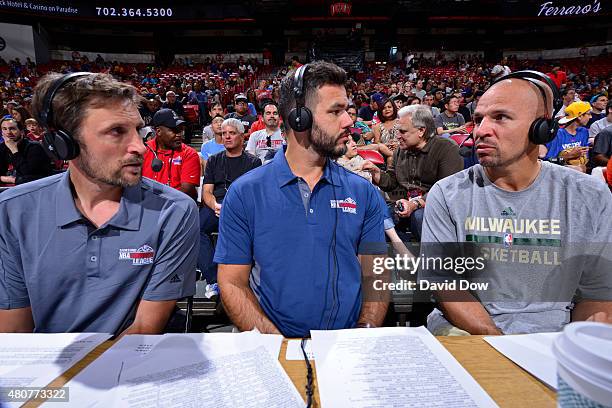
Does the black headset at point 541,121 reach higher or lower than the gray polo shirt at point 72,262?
higher

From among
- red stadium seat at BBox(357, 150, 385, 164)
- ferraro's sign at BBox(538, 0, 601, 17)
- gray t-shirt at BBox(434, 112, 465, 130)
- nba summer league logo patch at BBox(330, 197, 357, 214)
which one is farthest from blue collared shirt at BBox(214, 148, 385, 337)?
ferraro's sign at BBox(538, 0, 601, 17)

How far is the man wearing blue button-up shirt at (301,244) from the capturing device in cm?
139

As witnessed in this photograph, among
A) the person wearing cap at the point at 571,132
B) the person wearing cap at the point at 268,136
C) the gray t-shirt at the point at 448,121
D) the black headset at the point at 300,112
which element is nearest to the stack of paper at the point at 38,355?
the black headset at the point at 300,112

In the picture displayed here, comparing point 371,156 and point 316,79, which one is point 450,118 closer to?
point 371,156

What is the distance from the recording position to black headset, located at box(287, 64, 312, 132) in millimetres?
1574

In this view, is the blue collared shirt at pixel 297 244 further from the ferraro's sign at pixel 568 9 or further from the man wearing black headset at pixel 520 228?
the ferraro's sign at pixel 568 9

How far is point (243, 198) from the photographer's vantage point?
1475 millimetres

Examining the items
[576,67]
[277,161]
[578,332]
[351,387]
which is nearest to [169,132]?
[277,161]

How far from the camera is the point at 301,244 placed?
1.41 metres

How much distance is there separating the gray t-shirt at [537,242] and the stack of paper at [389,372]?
0.49 m

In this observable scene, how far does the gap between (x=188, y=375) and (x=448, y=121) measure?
282 inches

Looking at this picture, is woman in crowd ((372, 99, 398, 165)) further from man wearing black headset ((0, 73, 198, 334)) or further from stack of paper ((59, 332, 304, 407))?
stack of paper ((59, 332, 304, 407))

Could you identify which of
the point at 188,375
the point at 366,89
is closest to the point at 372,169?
the point at 188,375

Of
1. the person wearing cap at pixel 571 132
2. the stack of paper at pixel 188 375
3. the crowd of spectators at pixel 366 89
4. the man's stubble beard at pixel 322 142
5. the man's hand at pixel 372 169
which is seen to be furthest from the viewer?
the crowd of spectators at pixel 366 89
